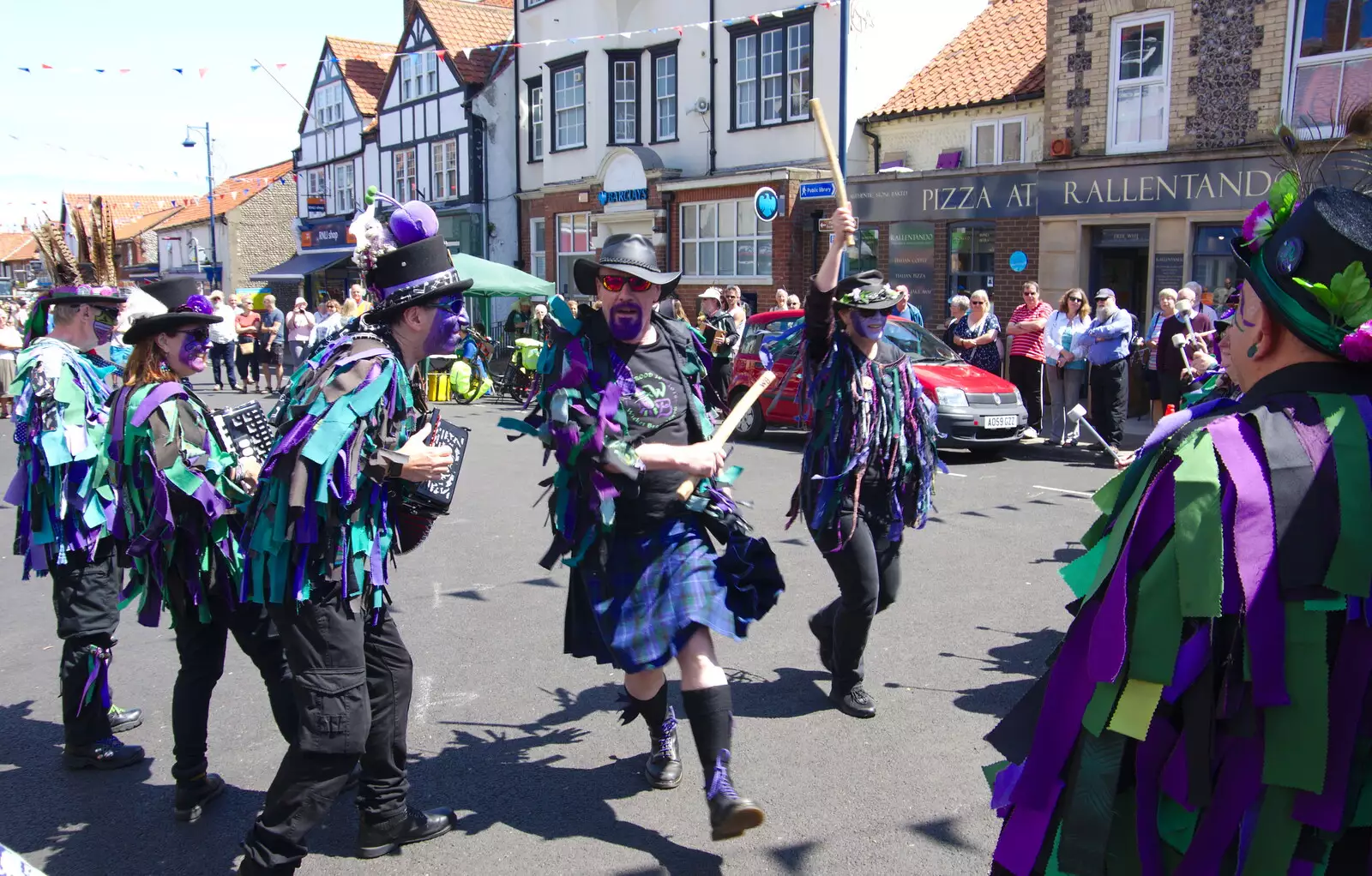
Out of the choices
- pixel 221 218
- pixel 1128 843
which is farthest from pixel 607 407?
pixel 221 218

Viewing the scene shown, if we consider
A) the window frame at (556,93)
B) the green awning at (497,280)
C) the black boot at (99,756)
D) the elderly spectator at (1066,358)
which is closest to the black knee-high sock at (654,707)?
the black boot at (99,756)

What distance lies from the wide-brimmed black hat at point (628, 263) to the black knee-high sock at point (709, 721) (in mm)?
1305

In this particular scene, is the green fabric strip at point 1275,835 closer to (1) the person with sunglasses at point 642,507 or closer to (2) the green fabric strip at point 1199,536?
(2) the green fabric strip at point 1199,536

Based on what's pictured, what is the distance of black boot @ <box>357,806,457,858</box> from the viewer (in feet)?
11.1

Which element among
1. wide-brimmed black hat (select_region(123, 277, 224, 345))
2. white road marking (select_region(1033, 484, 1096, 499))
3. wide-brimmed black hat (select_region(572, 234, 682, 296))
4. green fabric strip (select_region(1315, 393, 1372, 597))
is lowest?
white road marking (select_region(1033, 484, 1096, 499))

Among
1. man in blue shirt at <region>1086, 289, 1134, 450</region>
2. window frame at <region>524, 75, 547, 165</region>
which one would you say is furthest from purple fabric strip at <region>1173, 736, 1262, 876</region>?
window frame at <region>524, 75, 547, 165</region>

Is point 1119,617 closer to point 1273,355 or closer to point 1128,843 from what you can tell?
point 1128,843

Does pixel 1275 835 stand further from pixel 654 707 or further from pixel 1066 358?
pixel 1066 358

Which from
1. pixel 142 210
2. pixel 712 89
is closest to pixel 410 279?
pixel 712 89

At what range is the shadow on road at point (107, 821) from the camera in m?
3.35

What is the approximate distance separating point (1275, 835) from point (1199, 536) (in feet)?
1.67

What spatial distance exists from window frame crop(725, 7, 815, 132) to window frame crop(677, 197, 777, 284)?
157 centimetres

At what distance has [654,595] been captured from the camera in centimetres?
339

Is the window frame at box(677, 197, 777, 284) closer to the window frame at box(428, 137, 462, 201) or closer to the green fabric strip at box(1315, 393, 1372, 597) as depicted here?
the window frame at box(428, 137, 462, 201)
